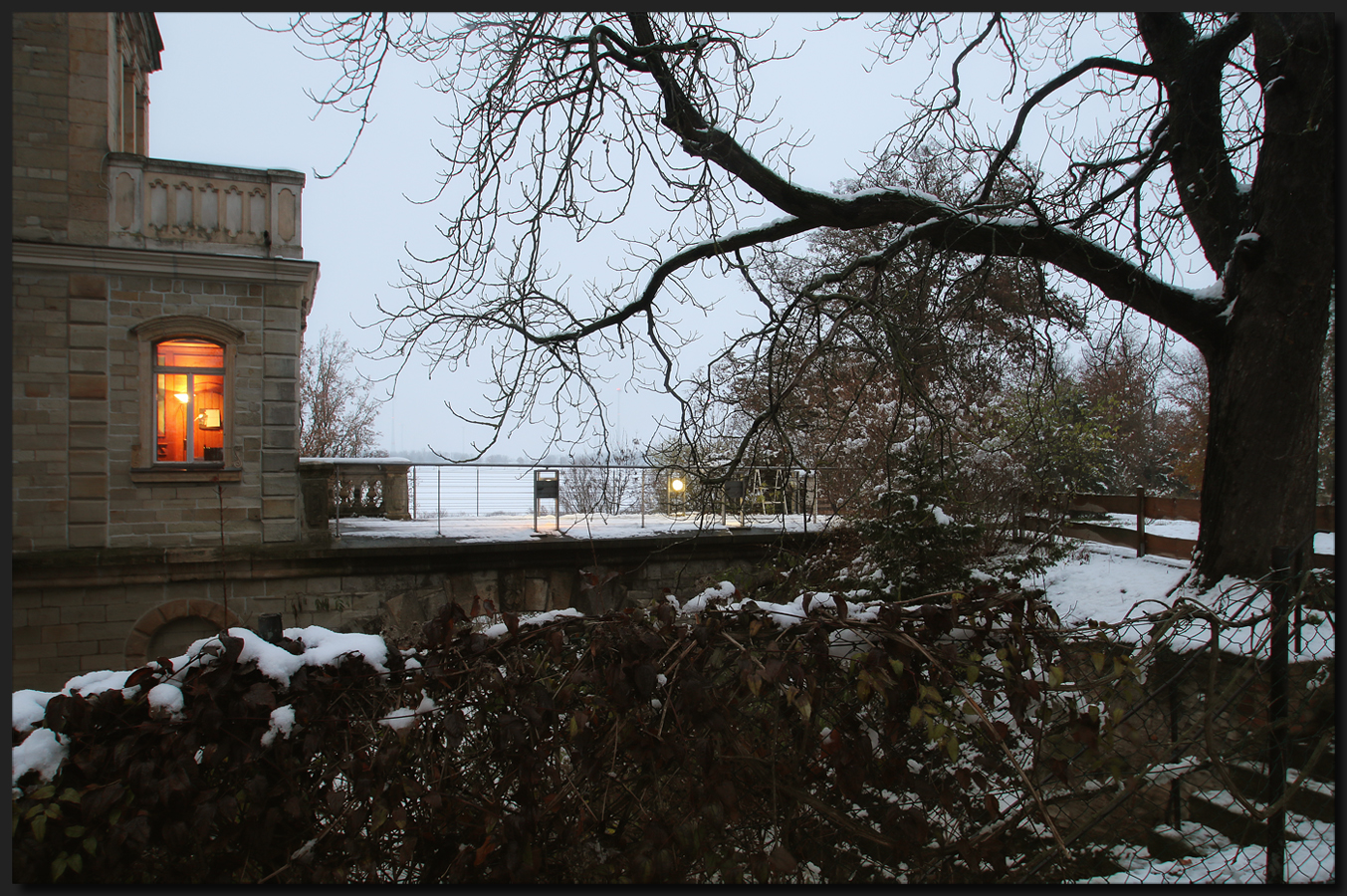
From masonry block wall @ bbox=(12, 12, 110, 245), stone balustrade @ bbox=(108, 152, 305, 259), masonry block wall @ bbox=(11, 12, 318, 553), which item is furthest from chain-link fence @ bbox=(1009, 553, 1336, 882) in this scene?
masonry block wall @ bbox=(12, 12, 110, 245)

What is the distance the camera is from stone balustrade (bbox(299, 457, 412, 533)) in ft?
29.7

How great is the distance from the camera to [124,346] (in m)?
8.52

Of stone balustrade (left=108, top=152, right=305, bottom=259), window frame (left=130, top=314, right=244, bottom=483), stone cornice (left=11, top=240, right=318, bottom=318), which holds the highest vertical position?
stone balustrade (left=108, top=152, right=305, bottom=259)

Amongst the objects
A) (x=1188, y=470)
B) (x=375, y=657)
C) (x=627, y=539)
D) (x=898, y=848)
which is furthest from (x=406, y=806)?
(x=1188, y=470)

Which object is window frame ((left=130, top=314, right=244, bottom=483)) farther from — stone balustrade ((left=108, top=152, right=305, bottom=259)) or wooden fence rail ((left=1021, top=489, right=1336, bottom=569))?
wooden fence rail ((left=1021, top=489, right=1336, bottom=569))

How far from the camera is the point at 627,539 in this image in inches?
375

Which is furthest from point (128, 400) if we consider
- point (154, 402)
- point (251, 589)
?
point (251, 589)

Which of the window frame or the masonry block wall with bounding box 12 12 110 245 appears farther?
the window frame

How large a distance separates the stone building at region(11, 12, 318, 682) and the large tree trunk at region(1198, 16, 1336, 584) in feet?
30.7

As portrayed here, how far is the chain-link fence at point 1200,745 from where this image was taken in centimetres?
182

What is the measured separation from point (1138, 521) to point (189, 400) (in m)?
12.1

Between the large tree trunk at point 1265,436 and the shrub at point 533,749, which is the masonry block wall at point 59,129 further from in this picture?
the large tree trunk at point 1265,436

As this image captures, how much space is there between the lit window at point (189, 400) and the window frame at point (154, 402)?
54mm

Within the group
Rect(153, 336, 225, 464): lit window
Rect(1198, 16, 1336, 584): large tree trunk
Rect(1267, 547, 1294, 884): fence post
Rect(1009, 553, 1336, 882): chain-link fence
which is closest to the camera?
Rect(1009, 553, 1336, 882): chain-link fence
